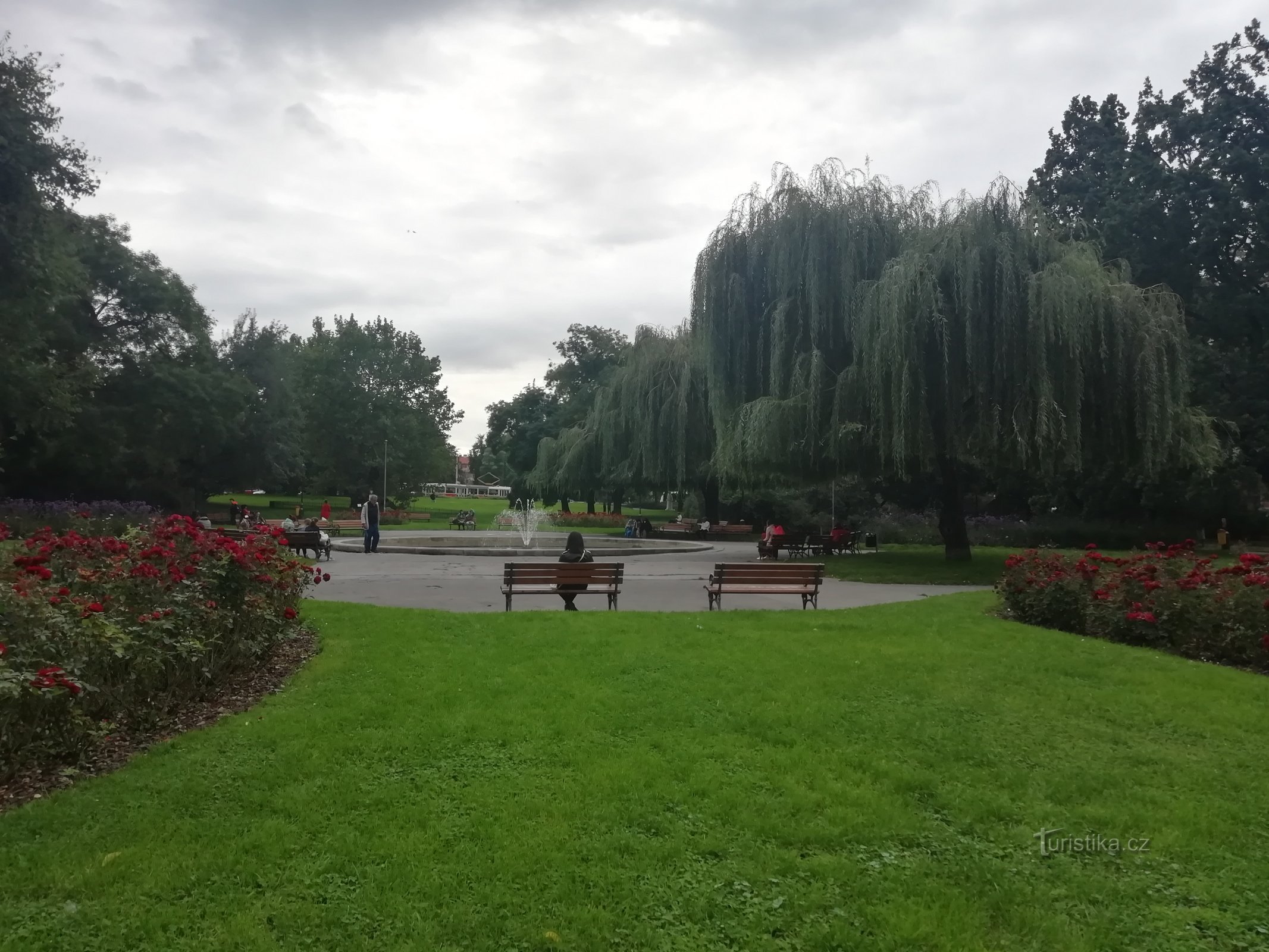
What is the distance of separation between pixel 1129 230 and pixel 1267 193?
3915mm

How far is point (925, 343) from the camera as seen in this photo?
1756 cm

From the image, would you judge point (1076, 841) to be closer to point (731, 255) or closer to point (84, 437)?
point (731, 255)

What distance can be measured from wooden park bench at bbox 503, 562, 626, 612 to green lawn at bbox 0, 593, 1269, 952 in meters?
4.28

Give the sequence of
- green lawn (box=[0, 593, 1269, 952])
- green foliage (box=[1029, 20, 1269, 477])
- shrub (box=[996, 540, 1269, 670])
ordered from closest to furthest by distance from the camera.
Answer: green lawn (box=[0, 593, 1269, 952]), shrub (box=[996, 540, 1269, 670]), green foliage (box=[1029, 20, 1269, 477])

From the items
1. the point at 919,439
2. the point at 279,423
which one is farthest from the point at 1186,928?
the point at 279,423

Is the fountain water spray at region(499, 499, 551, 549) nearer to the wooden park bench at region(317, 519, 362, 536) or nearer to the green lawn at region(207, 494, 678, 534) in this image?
the green lawn at region(207, 494, 678, 534)

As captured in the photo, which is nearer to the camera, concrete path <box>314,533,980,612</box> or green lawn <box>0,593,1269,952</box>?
green lawn <box>0,593,1269,952</box>

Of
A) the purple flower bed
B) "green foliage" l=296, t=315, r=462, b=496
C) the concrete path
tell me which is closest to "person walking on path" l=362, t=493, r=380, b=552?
the concrete path

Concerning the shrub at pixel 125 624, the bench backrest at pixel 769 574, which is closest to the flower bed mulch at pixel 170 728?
the shrub at pixel 125 624

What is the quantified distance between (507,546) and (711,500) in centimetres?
1362

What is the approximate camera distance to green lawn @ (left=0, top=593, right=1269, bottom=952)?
3.45 metres

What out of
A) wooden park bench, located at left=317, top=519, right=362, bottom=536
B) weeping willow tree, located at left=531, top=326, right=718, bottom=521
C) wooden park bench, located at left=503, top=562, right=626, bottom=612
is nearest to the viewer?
wooden park bench, located at left=503, top=562, right=626, bottom=612

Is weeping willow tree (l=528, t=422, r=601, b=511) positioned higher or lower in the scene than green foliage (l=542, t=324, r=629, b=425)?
lower

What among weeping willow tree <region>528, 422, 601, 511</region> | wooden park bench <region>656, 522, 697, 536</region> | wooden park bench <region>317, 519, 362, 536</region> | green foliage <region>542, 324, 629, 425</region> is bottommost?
wooden park bench <region>317, 519, 362, 536</region>
